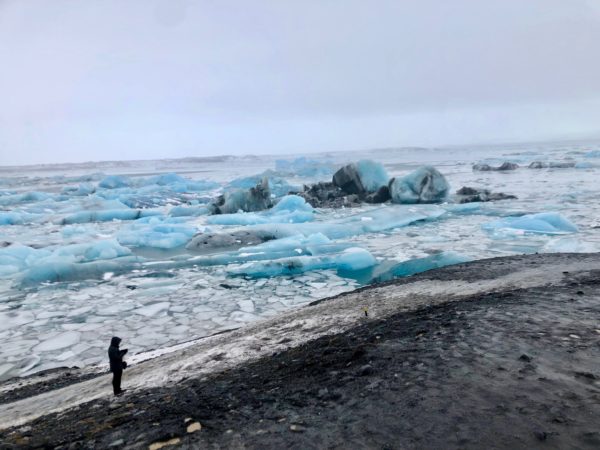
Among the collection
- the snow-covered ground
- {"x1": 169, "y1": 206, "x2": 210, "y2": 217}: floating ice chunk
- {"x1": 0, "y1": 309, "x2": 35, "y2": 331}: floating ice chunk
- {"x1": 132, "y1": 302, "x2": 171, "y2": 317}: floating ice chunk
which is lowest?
{"x1": 169, "y1": 206, "x2": 210, "y2": 217}: floating ice chunk

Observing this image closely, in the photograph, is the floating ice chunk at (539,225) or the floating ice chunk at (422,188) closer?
the floating ice chunk at (539,225)

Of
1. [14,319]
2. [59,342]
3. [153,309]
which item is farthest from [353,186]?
[59,342]

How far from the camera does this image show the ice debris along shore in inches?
244

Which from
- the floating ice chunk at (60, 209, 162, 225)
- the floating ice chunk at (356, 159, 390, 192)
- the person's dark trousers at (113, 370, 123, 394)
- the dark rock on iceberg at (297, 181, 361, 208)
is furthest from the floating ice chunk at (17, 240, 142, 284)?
the floating ice chunk at (356, 159, 390, 192)

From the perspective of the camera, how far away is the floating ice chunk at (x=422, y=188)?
17.7 metres

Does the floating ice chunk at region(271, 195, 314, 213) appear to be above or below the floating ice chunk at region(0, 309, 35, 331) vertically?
above

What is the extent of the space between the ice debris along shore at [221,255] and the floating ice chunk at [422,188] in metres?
0.05

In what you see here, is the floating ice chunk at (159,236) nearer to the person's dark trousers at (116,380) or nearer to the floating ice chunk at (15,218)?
the floating ice chunk at (15,218)

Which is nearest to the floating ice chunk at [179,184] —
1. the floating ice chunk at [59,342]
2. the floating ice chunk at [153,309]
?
the floating ice chunk at [153,309]

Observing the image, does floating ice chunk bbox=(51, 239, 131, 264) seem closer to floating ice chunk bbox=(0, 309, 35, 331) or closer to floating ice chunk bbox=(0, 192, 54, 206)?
floating ice chunk bbox=(0, 309, 35, 331)

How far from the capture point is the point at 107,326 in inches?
244

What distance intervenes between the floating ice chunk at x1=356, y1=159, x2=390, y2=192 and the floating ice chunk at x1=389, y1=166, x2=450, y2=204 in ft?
5.36

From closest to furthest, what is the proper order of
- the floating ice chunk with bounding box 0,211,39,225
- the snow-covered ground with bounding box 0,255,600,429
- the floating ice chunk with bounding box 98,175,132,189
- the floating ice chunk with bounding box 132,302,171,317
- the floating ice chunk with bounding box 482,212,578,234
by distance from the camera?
the snow-covered ground with bounding box 0,255,600,429 → the floating ice chunk with bounding box 132,302,171,317 → the floating ice chunk with bounding box 482,212,578,234 → the floating ice chunk with bounding box 0,211,39,225 → the floating ice chunk with bounding box 98,175,132,189

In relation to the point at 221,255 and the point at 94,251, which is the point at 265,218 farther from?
the point at 94,251
